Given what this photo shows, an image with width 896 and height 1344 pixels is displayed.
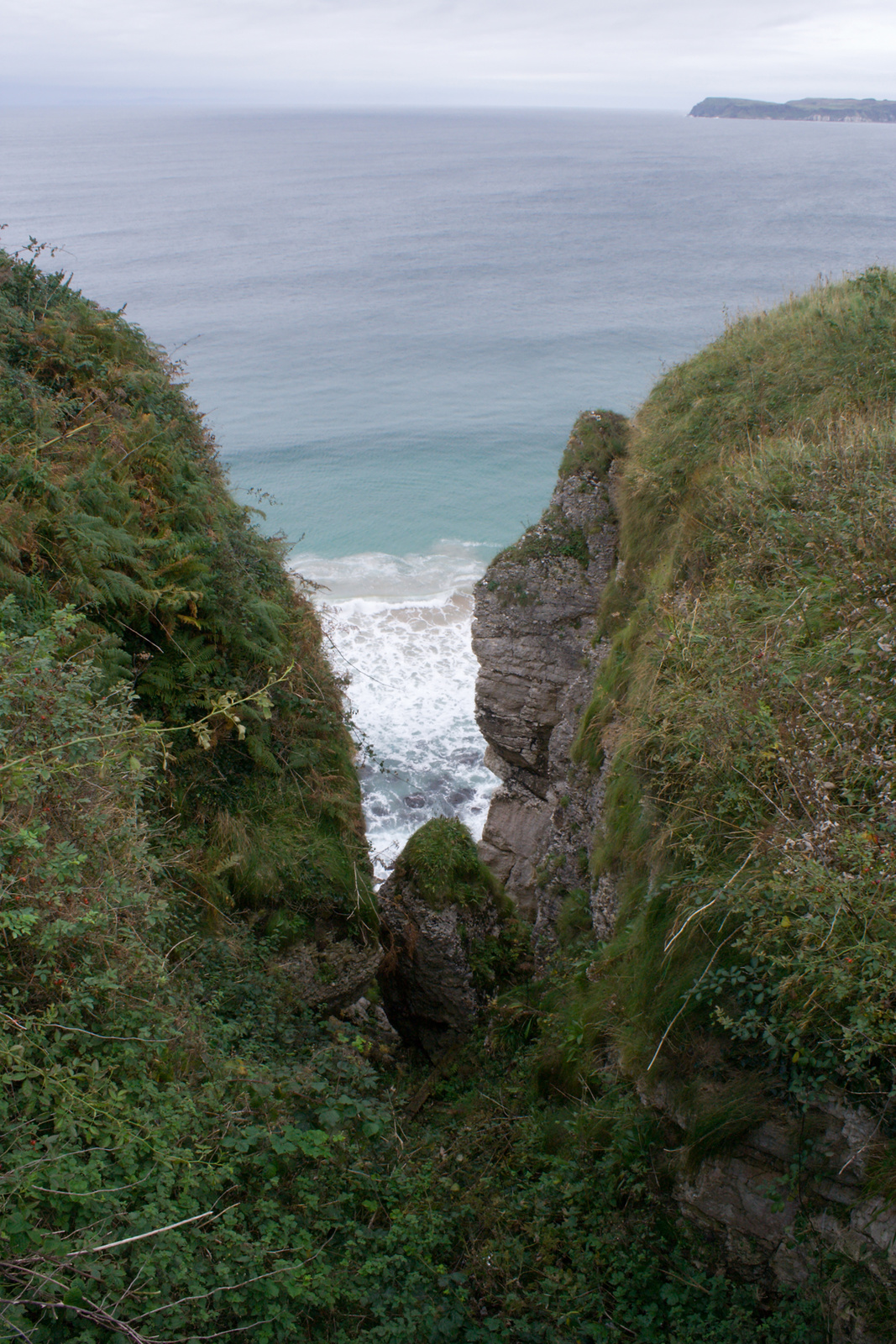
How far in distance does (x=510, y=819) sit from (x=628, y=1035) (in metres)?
11.2

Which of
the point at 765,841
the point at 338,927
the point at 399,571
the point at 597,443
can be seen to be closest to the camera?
the point at 765,841

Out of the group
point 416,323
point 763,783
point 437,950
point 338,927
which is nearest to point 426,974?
point 437,950

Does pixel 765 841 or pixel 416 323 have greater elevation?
pixel 416 323

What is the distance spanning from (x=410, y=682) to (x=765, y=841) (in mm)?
23632

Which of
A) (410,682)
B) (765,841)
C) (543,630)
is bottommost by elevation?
(410,682)

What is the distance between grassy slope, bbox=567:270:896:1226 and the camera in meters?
4.43

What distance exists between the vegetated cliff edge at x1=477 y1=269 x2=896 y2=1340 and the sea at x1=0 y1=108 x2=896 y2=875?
167 inches

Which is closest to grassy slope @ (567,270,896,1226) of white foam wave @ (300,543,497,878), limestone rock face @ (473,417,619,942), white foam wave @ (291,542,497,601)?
limestone rock face @ (473,417,619,942)

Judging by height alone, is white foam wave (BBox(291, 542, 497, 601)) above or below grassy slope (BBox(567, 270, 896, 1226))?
below

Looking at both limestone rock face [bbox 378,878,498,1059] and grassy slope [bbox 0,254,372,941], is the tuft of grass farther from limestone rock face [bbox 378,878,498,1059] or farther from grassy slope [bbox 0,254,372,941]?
limestone rock face [bbox 378,878,498,1059]

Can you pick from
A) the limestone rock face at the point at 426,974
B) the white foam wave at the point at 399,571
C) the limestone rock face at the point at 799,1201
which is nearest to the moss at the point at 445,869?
the limestone rock face at the point at 426,974

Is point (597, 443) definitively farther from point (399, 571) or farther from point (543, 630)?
point (399, 571)

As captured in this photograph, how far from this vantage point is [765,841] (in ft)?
16.8

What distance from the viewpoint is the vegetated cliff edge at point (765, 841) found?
4336 millimetres
